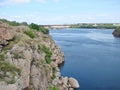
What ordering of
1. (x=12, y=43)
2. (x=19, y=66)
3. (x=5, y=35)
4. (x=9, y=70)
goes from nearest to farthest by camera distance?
(x=9, y=70), (x=19, y=66), (x=12, y=43), (x=5, y=35)

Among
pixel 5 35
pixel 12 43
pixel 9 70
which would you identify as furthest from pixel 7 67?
pixel 5 35

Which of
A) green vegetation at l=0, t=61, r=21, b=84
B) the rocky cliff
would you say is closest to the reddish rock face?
the rocky cliff

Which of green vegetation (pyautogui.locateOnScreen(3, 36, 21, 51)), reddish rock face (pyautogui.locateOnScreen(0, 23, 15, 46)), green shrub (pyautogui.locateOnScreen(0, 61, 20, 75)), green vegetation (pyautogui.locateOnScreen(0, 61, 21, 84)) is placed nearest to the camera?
green vegetation (pyautogui.locateOnScreen(0, 61, 21, 84))

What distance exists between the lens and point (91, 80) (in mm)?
44438

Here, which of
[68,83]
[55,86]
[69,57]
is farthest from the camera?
[69,57]

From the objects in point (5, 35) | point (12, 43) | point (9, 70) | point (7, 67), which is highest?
point (5, 35)

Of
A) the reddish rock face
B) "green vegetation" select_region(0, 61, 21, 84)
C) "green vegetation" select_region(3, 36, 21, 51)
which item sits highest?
the reddish rock face

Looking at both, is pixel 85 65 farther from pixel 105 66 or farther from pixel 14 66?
pixel 14 66

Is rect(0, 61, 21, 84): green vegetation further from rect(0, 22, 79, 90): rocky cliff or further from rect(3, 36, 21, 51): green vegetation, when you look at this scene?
rect(3, 36, 21, 51): green vegetation

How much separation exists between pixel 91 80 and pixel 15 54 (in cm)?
2265

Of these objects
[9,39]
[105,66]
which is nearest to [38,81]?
[9,39]

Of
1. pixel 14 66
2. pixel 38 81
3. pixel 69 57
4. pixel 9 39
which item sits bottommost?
pixel 69 57

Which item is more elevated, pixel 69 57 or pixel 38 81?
pixel 38 81

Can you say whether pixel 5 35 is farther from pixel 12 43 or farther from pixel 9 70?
pixel 9 70
